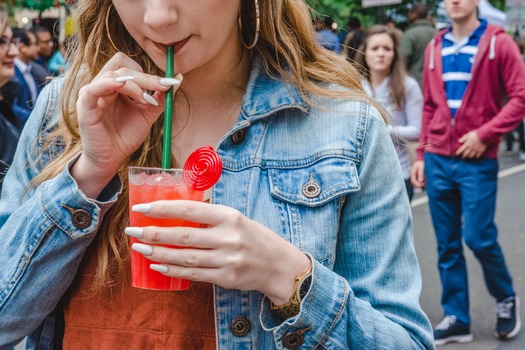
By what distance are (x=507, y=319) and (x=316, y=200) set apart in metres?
A: 3.58

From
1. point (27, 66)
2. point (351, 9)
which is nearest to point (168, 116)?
point (27, 66)

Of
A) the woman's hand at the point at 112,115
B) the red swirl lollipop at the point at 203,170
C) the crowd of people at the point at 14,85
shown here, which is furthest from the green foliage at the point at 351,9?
the red swirl lollipop at the point at 203,170

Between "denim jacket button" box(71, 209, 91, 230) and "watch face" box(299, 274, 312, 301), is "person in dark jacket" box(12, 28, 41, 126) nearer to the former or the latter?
"denim jacket button" box(71, 209, 91, 230)

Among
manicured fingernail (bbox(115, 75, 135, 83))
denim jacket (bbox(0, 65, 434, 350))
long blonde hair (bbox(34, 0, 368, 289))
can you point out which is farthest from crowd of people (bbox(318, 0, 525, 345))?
manicured fingernail (bbox(115, 75, 135, 83))

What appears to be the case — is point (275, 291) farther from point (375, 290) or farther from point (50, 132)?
point (50, 132)

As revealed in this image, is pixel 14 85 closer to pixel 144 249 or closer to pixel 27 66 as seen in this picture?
pixel 27 66

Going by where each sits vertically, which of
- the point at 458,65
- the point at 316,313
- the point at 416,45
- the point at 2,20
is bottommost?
the point at 416,45

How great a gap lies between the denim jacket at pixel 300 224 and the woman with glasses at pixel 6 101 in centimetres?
191

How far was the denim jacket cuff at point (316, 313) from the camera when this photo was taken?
150 centimetres

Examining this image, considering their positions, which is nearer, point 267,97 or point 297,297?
point 297,297

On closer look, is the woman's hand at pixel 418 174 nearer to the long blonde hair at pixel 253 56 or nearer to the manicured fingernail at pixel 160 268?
the long blonde hair at pixel 253 56

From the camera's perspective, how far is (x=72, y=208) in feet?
5.17

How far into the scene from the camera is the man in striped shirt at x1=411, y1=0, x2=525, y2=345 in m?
4.64

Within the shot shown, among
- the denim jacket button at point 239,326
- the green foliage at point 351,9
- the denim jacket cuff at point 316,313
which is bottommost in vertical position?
the green foliage at point 351,9
